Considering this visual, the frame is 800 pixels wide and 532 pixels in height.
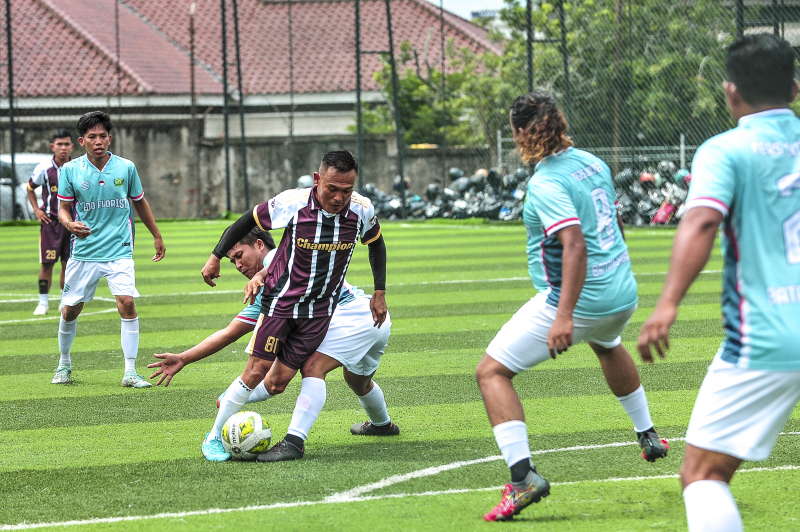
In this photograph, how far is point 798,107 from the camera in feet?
65.7

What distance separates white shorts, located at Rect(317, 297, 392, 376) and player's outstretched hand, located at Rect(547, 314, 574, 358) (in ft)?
5.39

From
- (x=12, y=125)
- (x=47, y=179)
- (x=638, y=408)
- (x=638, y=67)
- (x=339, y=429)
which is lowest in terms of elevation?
(x=339, y=429)

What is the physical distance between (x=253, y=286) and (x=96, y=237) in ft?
10.1

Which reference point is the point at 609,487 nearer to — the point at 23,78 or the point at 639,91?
the point at 639,91

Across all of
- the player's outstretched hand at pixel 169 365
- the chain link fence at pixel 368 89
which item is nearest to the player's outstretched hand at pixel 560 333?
the player's outstretched hand at pixel 169 365

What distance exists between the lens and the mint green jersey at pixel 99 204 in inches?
317

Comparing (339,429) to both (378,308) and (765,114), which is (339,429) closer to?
(378,308)

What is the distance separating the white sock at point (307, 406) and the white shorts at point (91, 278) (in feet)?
10.2

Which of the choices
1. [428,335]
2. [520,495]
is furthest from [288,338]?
[428,335]

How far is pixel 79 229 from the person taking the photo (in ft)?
25.5

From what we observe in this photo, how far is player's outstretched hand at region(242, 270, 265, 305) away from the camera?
18.0 feet

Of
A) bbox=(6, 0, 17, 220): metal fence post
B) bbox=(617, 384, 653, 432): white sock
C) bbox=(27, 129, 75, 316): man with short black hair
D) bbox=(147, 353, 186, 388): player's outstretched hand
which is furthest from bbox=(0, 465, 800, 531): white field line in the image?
bbox=(6, 0, 17, 220): metal fence post

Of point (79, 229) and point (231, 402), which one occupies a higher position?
point (79, 229)

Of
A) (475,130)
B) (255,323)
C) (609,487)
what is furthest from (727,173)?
(475,130)
